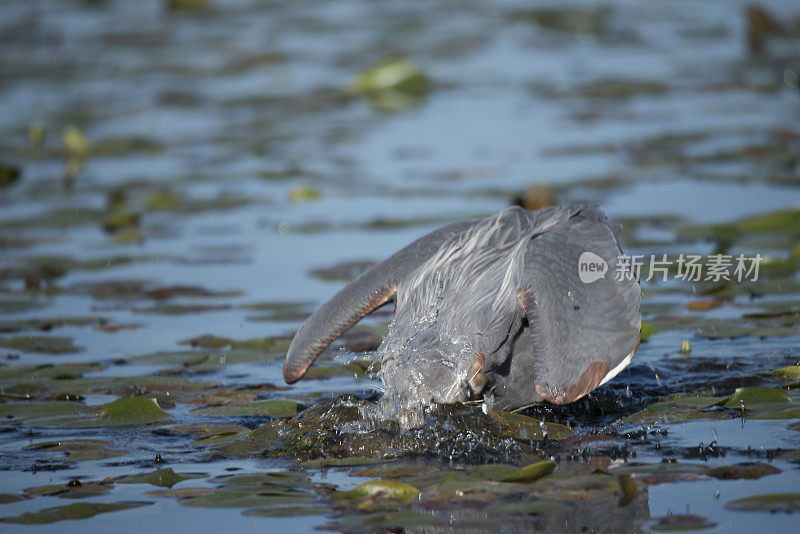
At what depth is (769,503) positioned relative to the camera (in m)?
3.91

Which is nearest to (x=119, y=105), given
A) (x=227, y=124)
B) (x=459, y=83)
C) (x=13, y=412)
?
(x=227, y=124)

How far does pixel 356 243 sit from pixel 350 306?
313 cm

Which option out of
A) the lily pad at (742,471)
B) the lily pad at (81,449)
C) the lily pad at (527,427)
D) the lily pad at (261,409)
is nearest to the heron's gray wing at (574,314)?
the lily pad at (527,427)

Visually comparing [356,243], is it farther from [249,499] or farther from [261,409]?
[249,499]

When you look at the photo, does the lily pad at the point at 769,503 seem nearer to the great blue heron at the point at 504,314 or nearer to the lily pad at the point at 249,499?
the great blue heron at the point at 504,314

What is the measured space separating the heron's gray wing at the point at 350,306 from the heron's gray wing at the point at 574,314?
0.82m

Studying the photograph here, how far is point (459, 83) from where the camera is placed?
603 inches

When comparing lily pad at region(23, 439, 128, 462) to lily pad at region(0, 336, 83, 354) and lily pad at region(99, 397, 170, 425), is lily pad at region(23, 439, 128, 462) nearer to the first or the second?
lily pad at region(99, 397, 170, 425)

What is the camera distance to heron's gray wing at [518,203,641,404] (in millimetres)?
4773

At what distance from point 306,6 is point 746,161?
14.3 m

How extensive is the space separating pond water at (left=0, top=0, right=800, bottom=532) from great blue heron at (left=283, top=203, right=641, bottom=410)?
0.21 metres

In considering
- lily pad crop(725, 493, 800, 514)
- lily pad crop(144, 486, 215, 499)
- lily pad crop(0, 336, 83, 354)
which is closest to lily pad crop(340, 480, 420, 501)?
lily pad crop(144, 486, 215, 499)

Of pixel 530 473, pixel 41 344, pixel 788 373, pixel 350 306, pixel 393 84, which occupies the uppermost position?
pixel 393 84

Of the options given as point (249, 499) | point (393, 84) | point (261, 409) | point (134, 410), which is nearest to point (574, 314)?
point (261, 409)
